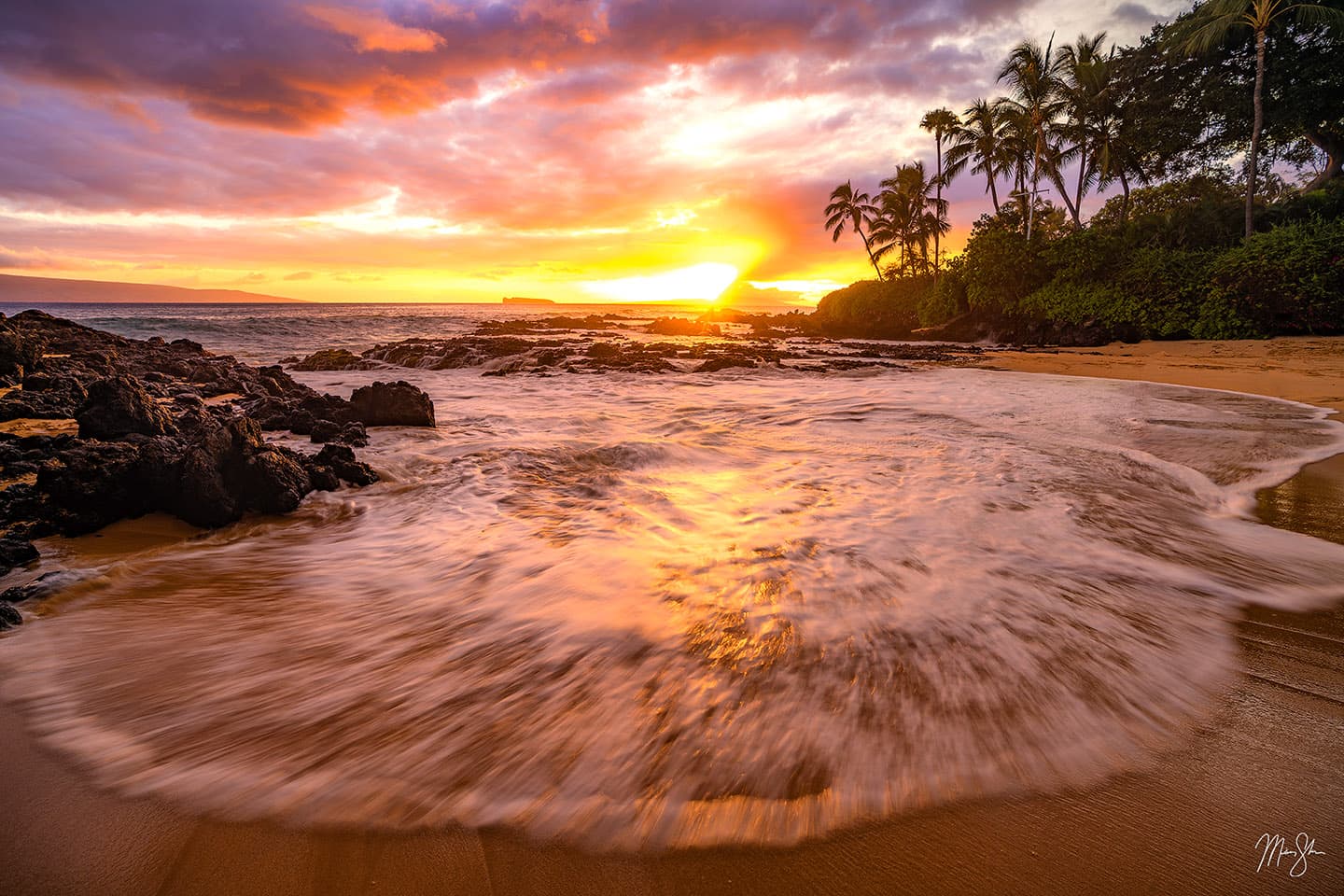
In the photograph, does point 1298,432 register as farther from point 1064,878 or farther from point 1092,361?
point 1092,361

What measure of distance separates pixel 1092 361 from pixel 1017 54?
844 inches

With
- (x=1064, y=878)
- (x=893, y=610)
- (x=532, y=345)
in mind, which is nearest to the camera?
(x=1064, y=878)

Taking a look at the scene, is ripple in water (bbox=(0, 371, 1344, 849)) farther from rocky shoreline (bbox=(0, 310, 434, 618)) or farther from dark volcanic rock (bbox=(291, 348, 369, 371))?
dark volcanic rock (bbox=(291, 348, 369, 371))

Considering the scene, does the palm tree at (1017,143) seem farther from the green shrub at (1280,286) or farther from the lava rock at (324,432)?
the lava rock at (324,432)

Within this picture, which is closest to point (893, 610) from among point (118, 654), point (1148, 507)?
point (1148, 507)

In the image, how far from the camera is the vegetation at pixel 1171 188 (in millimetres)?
16922

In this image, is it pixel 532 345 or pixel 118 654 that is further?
pixel 532 345

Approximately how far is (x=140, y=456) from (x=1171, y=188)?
37.1 metres

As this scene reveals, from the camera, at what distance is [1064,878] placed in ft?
4.35

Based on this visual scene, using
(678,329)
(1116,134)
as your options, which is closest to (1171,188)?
(1116,134)

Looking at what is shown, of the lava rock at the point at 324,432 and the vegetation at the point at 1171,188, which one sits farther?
the vegetation at the point at 1171,188

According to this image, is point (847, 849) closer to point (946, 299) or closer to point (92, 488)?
point (92, 488)

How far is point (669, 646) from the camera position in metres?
2.45

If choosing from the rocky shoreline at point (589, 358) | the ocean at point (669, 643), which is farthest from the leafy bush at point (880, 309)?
the ocean at point (669, 643)
